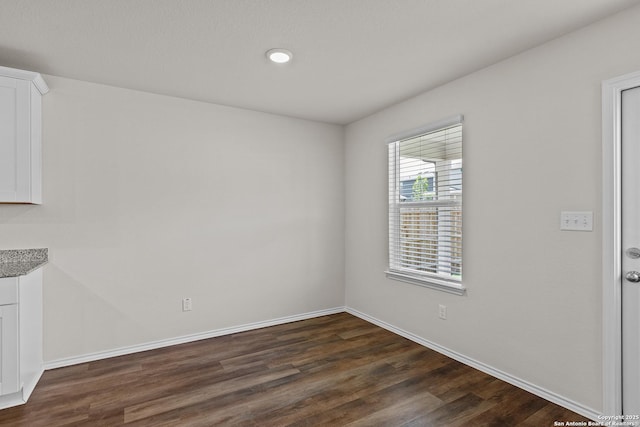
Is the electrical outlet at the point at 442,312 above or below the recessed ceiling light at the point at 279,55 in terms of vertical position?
below

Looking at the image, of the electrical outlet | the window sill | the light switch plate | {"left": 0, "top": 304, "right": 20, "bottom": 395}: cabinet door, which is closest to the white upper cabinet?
{"left": 0, "top": 304, "right": 20, "bottom": 395}: cabinet door

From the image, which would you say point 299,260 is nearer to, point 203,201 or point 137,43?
point 203,201

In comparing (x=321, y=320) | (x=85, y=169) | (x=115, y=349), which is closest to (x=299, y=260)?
(x=321, y=320)

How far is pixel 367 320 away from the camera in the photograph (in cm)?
393

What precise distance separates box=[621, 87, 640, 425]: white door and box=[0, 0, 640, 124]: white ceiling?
0.64 metres

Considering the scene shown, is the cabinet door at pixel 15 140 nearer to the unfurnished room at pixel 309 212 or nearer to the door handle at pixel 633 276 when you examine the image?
the unfurnished room at pixel 309 212

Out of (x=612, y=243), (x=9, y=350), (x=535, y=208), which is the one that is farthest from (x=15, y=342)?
(x=612, y=243)

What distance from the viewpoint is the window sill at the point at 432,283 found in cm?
288

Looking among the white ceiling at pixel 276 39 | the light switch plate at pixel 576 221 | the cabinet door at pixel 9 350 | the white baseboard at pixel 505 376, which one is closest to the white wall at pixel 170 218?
the white ceiling at pixel 276 39

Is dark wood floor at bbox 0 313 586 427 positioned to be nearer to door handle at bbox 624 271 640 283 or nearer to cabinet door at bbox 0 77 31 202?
door handle at bbox 624 271 640 283

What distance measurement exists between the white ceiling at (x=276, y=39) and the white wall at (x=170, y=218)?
16.2 inches

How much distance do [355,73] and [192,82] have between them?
4.60 feet

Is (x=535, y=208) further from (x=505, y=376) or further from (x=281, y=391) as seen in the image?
(x=281, y=391)

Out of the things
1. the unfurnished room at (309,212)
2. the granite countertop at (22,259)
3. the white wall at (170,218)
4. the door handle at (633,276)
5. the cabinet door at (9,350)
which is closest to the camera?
the door handle at (633,276)
